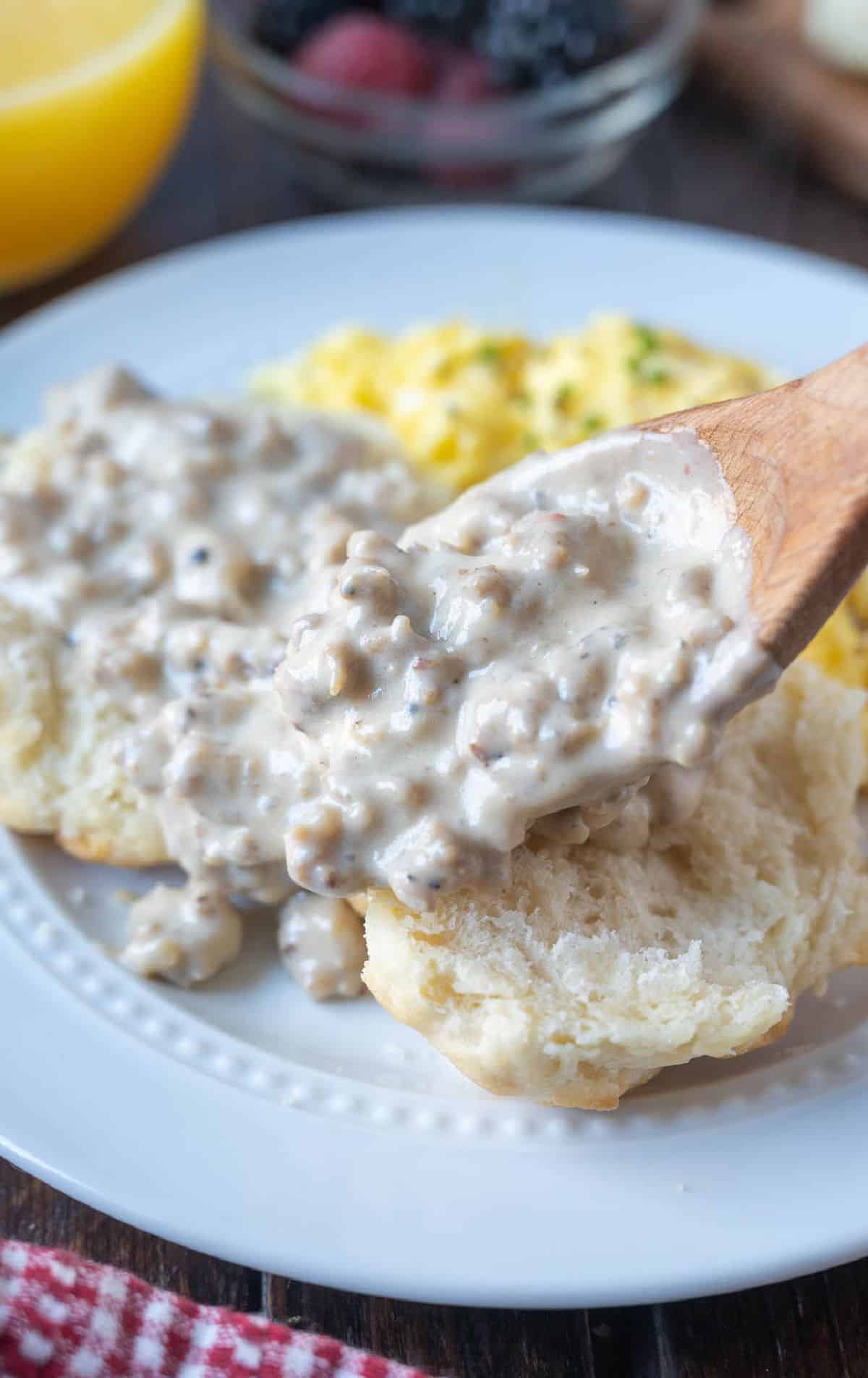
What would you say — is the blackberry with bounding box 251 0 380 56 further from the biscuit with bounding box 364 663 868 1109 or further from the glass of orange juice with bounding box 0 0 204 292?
the biscuit with bounding box 364 663 868 1109

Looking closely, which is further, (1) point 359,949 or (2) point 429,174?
(2) point 429,174

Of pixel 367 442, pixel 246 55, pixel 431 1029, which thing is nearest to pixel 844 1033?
pixel 431 1029

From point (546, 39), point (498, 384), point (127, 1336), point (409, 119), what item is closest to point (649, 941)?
point (127, 1336)

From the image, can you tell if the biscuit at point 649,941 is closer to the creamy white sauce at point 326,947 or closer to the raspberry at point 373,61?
the creamy white sauce at point 326,947

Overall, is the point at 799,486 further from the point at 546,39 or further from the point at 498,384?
the point at 546,39

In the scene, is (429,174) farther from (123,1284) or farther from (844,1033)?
(123,1284)

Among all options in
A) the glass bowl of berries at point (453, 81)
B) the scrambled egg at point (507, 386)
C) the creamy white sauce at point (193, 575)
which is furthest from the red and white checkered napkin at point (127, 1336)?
the glass bowl of berries at point (453, 81)
